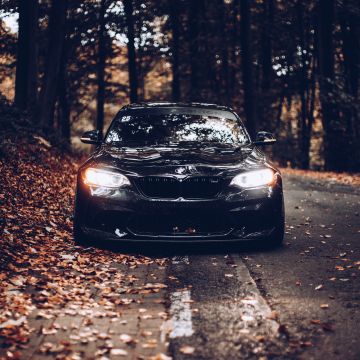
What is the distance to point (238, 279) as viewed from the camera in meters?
5.55

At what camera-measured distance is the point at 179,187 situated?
6266 mm

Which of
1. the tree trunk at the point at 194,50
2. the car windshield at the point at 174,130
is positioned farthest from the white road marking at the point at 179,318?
the tree trunk at the point at 194,50

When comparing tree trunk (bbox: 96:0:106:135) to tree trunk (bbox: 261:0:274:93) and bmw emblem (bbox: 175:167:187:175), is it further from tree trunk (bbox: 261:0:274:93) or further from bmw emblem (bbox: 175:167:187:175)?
bmw emblem (bbox: 175:167:187:175)

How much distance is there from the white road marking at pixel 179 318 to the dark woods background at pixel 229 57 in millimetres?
16886

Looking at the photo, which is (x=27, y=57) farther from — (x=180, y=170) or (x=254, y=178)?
(x=254, y=178)

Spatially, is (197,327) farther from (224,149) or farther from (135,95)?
(135,95)

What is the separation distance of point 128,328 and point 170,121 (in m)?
4.02

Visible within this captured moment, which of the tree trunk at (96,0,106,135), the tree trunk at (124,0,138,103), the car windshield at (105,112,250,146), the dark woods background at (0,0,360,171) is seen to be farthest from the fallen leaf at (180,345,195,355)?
the tree trunk at (96,0,106,135)

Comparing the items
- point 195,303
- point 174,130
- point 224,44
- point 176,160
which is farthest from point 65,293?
point 224,44

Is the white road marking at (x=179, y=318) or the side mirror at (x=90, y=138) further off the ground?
the side mirror at (x=90, y=138)

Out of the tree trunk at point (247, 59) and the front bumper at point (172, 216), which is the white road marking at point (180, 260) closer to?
the front bumper at point (172, 216)

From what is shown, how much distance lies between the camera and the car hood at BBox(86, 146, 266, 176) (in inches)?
248

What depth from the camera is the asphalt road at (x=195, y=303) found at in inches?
149

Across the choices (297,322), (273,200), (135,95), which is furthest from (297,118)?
(297,322)
